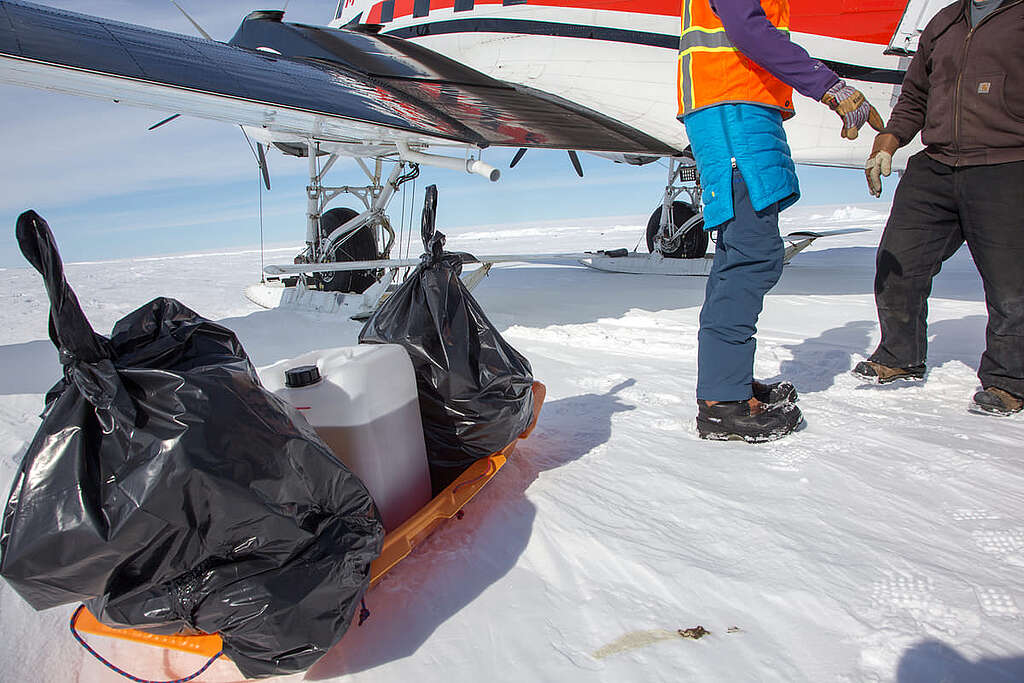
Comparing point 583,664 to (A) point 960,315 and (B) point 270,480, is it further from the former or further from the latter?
(A) point 960,315

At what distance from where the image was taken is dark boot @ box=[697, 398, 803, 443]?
203cm

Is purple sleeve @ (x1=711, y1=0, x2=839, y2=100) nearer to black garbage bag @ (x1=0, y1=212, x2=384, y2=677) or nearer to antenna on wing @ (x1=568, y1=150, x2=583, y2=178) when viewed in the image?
black garbage bag @ (x1=0, y1=212, x2=384, y2=677)

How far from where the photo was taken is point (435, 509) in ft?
4.37

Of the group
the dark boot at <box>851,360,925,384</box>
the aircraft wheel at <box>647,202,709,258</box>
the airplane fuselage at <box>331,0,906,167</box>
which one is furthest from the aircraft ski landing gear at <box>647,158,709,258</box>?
the dark boot at <box>851,360,925,384</box>

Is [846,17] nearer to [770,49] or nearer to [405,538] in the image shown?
[770,49]

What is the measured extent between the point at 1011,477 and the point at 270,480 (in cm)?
195

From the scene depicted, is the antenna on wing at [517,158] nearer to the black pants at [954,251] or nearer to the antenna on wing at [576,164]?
the antenna on wing at [576,164]

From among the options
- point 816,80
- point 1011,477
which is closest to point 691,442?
point 1011,477

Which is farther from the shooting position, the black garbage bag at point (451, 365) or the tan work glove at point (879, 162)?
the tan work glove at point (879, 162)

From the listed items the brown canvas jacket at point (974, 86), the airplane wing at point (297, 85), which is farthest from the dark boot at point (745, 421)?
the airplane wing at point (297, 85)

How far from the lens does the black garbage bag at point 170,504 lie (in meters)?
0.82

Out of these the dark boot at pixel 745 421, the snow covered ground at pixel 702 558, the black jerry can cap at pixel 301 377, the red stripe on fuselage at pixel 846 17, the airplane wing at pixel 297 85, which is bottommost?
the snow covered ground at pixel 702 558

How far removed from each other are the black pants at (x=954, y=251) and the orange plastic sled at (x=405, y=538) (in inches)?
67.5

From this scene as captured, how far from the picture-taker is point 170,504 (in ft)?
2.72
